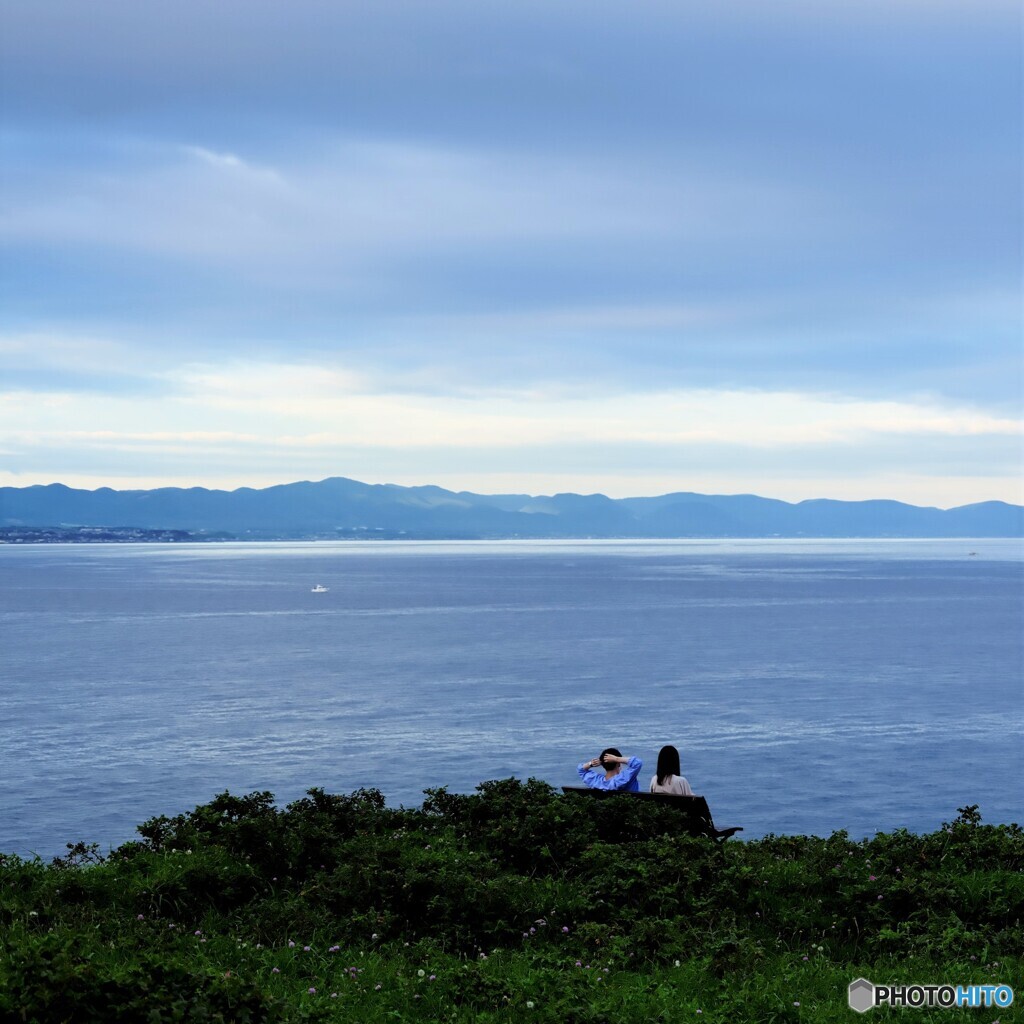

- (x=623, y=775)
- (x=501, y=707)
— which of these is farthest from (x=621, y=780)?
(x=501, y=707)

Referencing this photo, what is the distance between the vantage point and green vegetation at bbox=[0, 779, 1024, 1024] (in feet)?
26.9

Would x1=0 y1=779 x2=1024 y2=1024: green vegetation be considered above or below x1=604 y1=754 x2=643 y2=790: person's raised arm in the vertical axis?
below

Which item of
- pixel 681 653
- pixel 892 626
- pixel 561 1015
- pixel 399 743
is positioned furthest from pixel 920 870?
pixel 892 626

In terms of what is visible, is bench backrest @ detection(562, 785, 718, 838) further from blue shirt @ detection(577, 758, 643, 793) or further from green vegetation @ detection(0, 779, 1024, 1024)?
blue shirt @ detection(577, 758, 643, 793)

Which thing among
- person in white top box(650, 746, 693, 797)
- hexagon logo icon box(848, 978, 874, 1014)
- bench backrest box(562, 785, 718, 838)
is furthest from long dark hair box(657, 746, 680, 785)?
hexagon logo icon box(848, 978, 874, 1014)

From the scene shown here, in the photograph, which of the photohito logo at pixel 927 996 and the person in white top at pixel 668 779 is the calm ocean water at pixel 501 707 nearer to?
the person in white top at pixel 668 779

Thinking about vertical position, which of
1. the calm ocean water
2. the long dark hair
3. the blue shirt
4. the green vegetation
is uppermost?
the long dark hair

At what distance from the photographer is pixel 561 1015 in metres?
8.10

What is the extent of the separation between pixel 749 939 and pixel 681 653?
68.1 metres

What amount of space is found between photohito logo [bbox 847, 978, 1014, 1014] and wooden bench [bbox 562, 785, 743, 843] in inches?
173

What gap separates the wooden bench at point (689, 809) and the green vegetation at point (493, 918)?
0.35 metres

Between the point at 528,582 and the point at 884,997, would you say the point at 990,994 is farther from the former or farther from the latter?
the point at 528,582

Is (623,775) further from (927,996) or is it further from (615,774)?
(927,996)

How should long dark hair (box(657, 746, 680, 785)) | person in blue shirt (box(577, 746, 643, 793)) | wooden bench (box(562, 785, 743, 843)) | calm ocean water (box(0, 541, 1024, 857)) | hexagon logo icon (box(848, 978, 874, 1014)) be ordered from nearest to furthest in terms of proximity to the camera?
hexagon logo icon (box(848, 978, 874, 1014)), wooden bench (box(562, 785, 743, 843)), long dark hair (box(657, 746, 680, 785)), person in blue shirt (box(577, 746, 643, 793)), calm ocean water (box(0, 541, 1024, 857))
